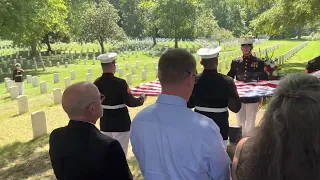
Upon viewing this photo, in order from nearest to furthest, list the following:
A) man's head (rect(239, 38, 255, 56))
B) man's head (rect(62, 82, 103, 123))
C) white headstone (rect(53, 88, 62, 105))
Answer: man's head (rect(62, 82, 103, 123)) → man's head (rect(239, 38, 255, 56)) → white headstone (rect(53, 88, 62, 105))

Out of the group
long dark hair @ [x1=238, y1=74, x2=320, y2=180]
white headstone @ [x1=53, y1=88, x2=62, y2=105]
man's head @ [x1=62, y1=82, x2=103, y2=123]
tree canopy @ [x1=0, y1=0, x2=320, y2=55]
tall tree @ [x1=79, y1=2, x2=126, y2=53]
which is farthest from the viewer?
tall tree @ [x1=79, y1=2, x2=126, y2=53]

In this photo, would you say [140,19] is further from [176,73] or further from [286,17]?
[176,73]

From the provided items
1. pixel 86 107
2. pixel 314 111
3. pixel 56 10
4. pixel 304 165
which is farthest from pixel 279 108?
pixel 56 10

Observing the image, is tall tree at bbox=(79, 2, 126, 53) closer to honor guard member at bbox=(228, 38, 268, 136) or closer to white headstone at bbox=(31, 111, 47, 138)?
white headstone at bbox=(31, 111, 47, 138)

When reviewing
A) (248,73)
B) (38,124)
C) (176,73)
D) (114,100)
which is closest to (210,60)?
(114,100)

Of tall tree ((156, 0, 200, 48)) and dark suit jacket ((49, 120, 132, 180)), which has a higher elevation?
tall tree ((156, 0, 200, 48))

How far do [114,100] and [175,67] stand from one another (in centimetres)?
267

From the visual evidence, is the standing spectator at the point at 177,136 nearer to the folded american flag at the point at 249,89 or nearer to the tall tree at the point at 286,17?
the folded american flag at the point at 249,89

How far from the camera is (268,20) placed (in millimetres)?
19625

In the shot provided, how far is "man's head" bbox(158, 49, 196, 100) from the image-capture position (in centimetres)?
235

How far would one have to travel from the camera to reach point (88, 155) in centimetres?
238

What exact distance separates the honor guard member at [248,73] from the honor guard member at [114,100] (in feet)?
8.42

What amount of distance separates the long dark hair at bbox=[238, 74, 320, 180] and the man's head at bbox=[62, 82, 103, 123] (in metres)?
1.29

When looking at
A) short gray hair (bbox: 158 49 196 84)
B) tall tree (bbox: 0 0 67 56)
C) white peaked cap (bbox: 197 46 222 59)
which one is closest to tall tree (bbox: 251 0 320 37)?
white peaked cap (bbox: 197 46 222 59)
